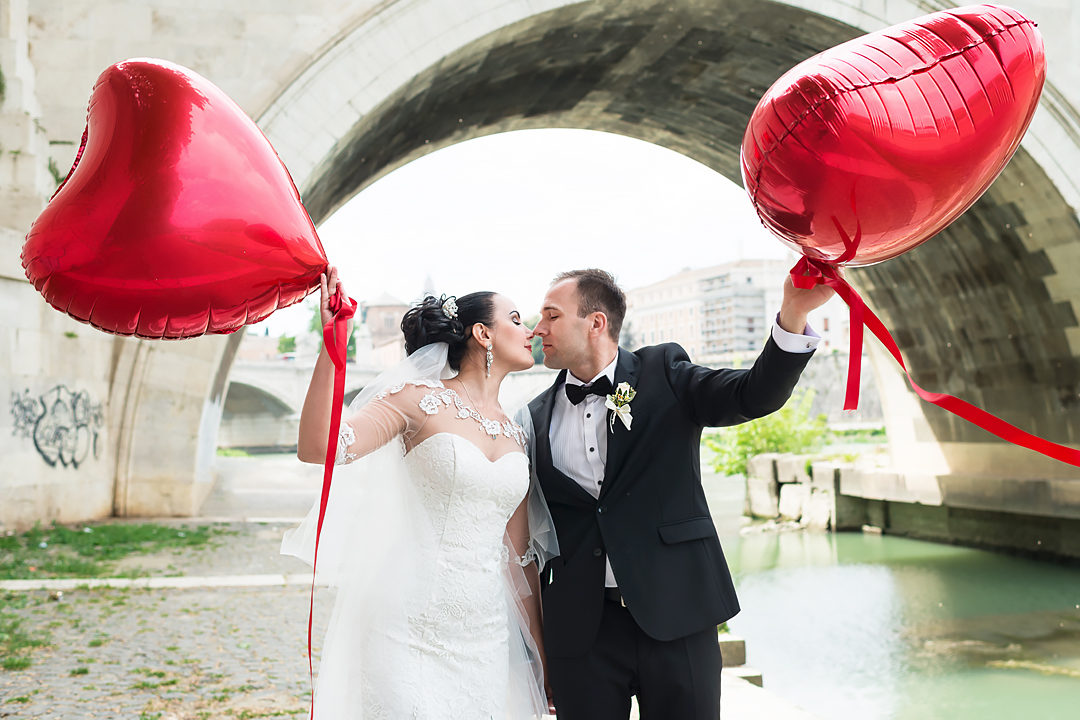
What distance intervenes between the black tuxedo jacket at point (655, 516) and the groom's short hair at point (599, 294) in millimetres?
182

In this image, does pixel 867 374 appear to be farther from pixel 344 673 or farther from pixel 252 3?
pixel 344 673

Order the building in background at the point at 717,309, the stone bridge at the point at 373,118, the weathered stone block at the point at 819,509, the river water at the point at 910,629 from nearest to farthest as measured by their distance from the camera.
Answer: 1. the river water at the point at 910,629
2. the stone bridge at the point at 373,118
3. the weathered stone block at the point at 819,509
4. the building in background at the point at 717,309

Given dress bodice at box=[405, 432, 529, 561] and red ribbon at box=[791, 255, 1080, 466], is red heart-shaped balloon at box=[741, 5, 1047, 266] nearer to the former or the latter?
red ribbon at box=[791, 255, 1080, 466]

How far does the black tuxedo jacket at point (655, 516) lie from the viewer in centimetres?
239

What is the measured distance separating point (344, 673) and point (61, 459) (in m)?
7.44

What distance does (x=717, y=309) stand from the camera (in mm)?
82125

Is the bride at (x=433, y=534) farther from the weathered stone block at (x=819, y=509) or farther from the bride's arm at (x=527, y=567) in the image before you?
the weathered stone block at (x=819, y=509)

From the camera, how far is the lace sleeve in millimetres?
2281

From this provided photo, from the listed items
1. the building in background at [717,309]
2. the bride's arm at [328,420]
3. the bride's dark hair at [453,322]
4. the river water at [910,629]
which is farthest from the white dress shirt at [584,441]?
the building in background at [717,309]

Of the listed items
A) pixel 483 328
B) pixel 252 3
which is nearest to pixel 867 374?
pixel 252 3

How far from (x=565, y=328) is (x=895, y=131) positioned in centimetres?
117

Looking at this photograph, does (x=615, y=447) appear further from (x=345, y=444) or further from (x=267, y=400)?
(x=267, y=400)

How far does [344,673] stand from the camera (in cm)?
246

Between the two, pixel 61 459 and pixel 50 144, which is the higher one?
pixel 50 144
